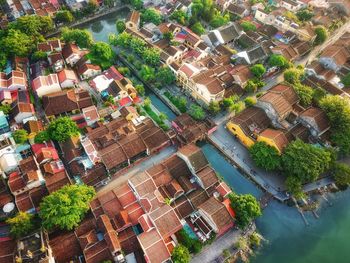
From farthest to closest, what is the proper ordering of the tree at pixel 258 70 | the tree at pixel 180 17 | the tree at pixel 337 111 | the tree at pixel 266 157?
the tree at pixel 180 17
the tree at pixel 258 70
the tree at pixel 337 111
the tree at pixel 266 157

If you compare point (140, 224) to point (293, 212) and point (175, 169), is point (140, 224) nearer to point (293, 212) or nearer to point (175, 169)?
point (175, 169)

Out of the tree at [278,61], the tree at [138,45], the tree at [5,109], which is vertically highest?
the tree at [138,45]

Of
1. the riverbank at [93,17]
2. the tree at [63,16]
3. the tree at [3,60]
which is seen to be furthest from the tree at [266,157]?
the riverbank at [93,17]

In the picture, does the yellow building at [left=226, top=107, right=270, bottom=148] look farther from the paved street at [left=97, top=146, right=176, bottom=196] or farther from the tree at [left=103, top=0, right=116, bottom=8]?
the tree at [left=103, top=0, right=116, bottom=8]

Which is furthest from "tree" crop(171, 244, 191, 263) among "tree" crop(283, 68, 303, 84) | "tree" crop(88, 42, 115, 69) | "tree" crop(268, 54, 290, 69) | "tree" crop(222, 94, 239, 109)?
"tree" crop(268, 54, 290, 69)

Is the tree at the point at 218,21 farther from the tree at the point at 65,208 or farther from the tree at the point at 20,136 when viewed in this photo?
the tree at the point at 65,208

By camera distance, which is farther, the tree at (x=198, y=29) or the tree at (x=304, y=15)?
the tree at (x=304, y=15)
